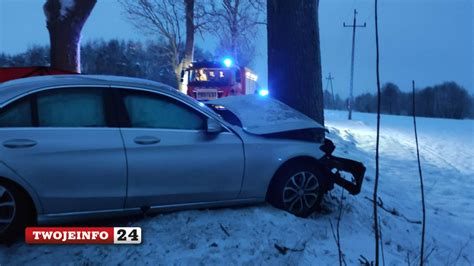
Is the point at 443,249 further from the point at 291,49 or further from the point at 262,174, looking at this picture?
the point at 291,49

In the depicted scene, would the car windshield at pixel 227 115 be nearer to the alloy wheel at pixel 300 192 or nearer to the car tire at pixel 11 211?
the alloy wheel at pixel 300 192

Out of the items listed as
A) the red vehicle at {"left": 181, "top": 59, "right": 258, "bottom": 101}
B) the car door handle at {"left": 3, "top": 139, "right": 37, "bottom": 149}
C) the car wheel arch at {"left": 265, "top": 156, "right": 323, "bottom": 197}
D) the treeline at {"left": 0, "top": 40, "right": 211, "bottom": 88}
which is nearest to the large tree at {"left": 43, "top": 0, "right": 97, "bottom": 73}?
the car door handle at {"left": 3, "top": 139, "right": 37, "bottom": 149}

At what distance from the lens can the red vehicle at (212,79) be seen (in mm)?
16844

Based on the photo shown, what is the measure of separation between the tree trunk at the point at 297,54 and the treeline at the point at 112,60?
56.3 m

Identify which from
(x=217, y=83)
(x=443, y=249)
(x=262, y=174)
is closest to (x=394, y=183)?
(x=443, y=249)

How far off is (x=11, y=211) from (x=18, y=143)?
2.03 feet

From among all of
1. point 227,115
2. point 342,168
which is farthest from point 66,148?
point 342,168

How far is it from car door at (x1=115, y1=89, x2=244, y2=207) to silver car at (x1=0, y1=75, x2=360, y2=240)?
0.01 metres

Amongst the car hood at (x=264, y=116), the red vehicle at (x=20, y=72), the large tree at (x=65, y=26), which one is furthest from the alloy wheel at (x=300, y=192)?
the large tree at (x=65, y=26)

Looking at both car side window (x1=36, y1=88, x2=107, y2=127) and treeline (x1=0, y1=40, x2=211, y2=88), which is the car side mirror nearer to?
car side window (x1=36, y1=88, x2=107, y2=127)

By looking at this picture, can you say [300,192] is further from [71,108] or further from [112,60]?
[112,60]

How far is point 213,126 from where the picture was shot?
4.16 meters

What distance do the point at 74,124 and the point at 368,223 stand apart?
361 centimetres

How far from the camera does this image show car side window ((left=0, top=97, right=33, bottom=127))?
350cm
